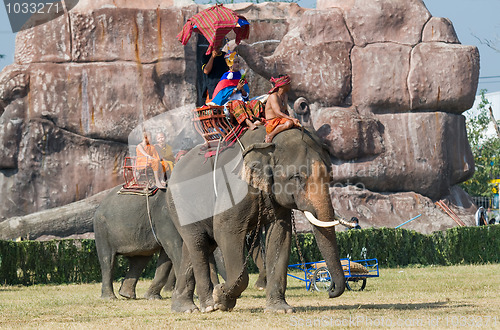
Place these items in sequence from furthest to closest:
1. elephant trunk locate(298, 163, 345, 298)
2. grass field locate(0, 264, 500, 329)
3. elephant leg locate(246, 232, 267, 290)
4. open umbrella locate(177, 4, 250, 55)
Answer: elephant leg locate(246, 232, 267, 290) → open umbrella locate(177, 4, 250, 55) → elephant trunk locate(298, 163, 345, 298) → grass field locate(0, 264, 500, 329)

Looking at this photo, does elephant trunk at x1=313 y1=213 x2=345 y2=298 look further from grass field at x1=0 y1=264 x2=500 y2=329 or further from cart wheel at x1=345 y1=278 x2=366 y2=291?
cart wheel at x1=345 y1=278 x2=366 y2=291

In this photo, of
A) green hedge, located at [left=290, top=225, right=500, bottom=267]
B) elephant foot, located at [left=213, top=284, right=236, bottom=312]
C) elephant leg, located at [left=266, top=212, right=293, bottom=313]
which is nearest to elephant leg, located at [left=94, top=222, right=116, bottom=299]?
elephant foot, located at [left=213, top=284, right=236, bottom=312]

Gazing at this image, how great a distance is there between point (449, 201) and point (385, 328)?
19.7 m

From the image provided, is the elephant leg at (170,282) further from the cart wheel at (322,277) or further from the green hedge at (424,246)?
the green hedge at (424,246)

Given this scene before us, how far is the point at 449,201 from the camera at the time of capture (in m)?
27.0

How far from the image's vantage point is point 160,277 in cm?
1412

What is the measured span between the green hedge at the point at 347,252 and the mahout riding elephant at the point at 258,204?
928 centimetres

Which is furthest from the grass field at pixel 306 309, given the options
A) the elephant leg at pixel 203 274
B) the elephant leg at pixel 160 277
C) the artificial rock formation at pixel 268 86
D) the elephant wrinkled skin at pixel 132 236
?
the artificial rock formation at pixel 268 86

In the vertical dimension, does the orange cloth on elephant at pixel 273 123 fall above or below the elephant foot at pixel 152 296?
above

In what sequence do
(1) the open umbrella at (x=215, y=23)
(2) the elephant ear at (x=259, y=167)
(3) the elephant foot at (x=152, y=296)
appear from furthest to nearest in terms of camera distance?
1. (3) the elephant foot at (x=152, y=296)
2. (1) the open umbrella at (x=215, y=23)
3. (2) the elephant ear at (x=259, y=167)

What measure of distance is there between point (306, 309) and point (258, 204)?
1671 millimetres

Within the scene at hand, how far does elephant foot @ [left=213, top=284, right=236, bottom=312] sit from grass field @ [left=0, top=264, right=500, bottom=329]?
0.10 meters

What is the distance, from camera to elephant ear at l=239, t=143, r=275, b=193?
9.56m

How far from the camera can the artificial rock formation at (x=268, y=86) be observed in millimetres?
24703
